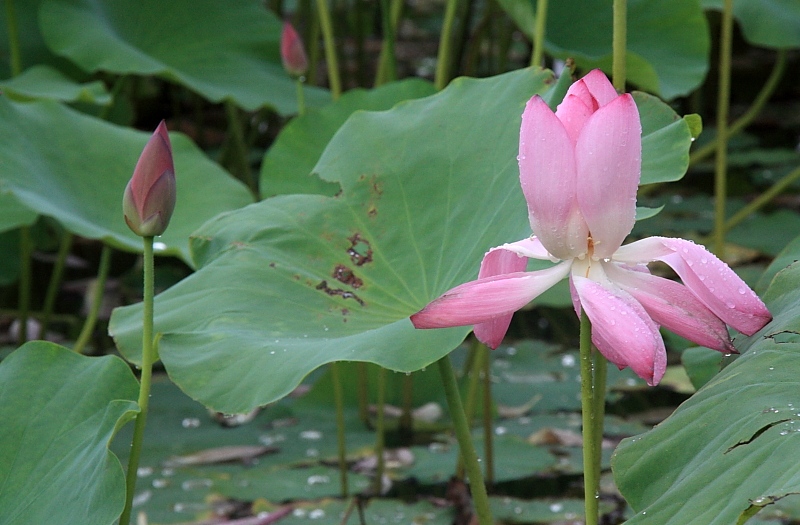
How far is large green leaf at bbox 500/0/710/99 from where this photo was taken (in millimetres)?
1835

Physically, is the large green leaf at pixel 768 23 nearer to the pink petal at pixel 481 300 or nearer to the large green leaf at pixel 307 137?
the large green leaf at pixel 307 137

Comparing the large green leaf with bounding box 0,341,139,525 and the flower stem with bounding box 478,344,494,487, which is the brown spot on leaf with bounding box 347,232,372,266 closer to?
the large green leaf with bounding box 0,341,139,525

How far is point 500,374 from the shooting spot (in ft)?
5.83

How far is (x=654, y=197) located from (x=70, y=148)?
5.65 feet

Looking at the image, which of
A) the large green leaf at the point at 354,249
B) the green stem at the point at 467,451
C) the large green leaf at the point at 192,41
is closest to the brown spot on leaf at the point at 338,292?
the large green leaf at the point at 354,249

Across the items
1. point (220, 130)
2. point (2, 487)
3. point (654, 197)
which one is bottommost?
point (220, 130)

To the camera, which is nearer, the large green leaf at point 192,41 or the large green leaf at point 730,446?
the large green leaf at point 730,446

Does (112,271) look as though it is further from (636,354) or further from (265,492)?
(636,354)

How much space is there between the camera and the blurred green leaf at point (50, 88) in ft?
5.94

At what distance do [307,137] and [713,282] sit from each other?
1173mm

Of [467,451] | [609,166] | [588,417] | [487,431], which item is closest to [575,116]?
[609,166]

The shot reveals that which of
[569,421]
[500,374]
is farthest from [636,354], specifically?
[500,374]

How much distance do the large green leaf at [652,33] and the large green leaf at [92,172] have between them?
73 cm

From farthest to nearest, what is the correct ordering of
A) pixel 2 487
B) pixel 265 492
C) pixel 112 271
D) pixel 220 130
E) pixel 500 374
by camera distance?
pixel 220 130
pixel 112 271
pixel 500 374
pixel 265 492
pixel 2 487
